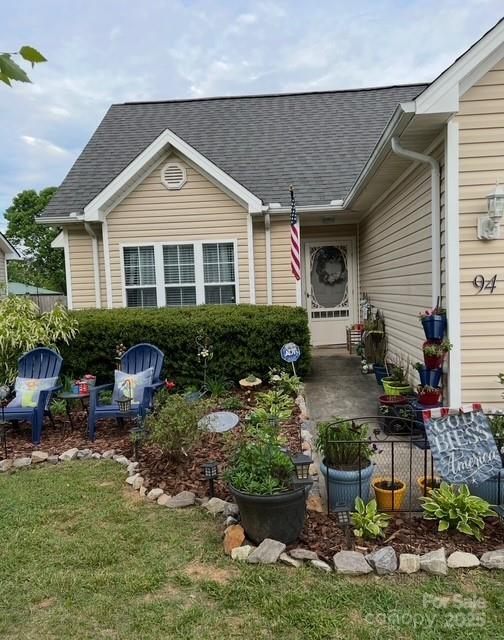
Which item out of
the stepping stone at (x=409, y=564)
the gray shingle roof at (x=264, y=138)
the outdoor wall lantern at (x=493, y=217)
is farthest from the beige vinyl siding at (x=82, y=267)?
the stepping stone at (x=409, y=564)

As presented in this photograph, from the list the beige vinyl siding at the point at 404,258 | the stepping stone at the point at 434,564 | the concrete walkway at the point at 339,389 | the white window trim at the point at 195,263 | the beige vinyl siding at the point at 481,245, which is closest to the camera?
the stepping stone at the point at 434,564

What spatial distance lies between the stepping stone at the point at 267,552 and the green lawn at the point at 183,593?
7 centimetres

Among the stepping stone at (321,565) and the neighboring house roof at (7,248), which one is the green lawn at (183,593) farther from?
the neighboring house roof at (7,248)

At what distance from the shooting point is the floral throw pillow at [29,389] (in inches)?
215

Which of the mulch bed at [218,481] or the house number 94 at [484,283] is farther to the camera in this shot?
the house number 94 at [484,283]

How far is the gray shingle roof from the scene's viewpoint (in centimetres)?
919

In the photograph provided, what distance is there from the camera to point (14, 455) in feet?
15.7

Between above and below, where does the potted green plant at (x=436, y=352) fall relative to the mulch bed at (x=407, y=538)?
above

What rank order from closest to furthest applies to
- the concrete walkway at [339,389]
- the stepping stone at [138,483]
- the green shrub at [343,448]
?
→ the green shrub at [343,448]
the stepping stone at [138,483]
the concrete walkway at [339,389]

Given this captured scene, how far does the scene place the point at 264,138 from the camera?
418 inches

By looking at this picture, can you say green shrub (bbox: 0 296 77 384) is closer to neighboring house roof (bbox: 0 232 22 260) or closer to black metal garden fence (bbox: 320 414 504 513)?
black metal garden fence (bbox: 320 414 504 513)

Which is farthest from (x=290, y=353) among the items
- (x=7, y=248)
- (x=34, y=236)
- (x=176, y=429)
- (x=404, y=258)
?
(x=34, y=236)

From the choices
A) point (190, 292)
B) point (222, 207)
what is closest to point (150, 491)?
point (190, 292)

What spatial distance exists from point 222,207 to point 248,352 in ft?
9.51
